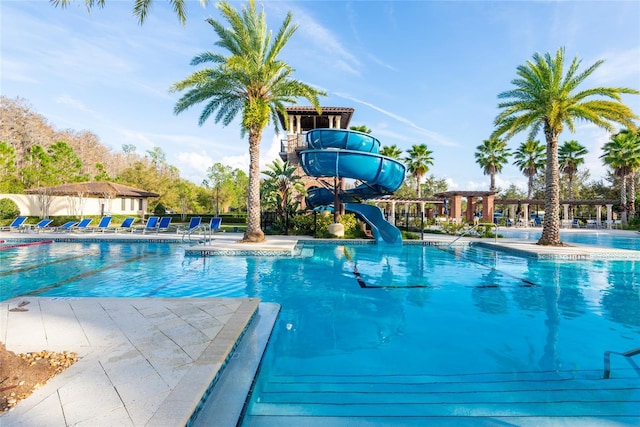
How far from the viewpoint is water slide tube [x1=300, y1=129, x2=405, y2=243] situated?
15.2 meters

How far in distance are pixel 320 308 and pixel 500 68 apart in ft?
49.6

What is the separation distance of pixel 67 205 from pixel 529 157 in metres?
49.8

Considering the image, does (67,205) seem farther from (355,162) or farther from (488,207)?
(488,207)

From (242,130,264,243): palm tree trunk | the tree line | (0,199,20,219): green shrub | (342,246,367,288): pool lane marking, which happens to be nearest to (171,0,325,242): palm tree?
(242,130,264,243): palm tree trunk

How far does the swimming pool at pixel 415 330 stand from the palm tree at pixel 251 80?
Result: 6.30m

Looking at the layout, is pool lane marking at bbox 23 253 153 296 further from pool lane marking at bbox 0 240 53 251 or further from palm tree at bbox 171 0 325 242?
pool lane marking at bbox 0 240 53 251

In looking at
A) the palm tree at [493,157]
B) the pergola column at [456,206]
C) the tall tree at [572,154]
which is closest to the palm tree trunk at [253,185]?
the pergola column at [456,206]

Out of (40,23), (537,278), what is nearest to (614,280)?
(537,278)

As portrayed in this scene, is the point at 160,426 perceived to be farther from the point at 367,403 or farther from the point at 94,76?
the point at 94,76

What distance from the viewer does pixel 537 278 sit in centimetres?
941

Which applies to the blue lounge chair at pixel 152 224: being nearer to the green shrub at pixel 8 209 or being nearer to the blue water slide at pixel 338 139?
the blue water slide at pixel 338 139

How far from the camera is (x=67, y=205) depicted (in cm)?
→ 2978

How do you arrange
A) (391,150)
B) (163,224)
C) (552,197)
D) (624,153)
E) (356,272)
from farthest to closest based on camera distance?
1. (391,150)
2. (624,153)
3. (163,224)
4. (552,197)
5. (356,272)

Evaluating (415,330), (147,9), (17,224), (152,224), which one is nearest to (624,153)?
(415,330)
